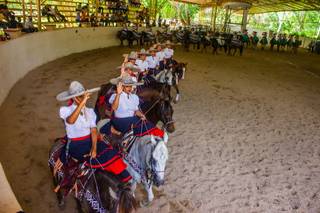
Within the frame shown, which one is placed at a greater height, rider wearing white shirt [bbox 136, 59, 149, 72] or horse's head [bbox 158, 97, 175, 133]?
rider wearing white shirt [bbox 136, 59, 149, 72]

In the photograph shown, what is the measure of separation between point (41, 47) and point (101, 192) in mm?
10772

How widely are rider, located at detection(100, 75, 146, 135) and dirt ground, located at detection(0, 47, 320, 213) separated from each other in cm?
119

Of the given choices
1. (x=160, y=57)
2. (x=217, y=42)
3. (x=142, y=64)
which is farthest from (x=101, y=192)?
(x=217, y=42)

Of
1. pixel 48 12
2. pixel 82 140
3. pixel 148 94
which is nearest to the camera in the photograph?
pixel 82 140

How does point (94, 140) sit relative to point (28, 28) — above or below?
below

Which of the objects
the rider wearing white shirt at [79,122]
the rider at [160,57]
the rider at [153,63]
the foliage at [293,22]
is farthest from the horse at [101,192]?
the foliage at [293,22]

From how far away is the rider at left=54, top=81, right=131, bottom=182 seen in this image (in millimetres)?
3311

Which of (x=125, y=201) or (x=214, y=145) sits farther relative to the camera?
(x=214, y=145)

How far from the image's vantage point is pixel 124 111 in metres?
4.54

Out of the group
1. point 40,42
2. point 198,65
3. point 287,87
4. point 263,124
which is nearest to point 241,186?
point 263,124

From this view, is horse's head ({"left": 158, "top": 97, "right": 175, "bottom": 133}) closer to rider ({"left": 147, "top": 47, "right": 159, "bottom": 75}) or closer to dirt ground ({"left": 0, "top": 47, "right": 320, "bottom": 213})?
dirt ground ({"left": 0, "top": 47, "right": 320, "bottom": 213})

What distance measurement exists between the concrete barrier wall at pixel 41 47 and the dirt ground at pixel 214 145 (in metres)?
0.40

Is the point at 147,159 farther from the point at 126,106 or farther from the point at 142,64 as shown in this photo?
the point at 142,64

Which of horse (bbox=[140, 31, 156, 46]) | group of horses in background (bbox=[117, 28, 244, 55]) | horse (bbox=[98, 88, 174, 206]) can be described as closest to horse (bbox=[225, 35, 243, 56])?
group of horses in background (bbox=[117, 28, 244, 55])
